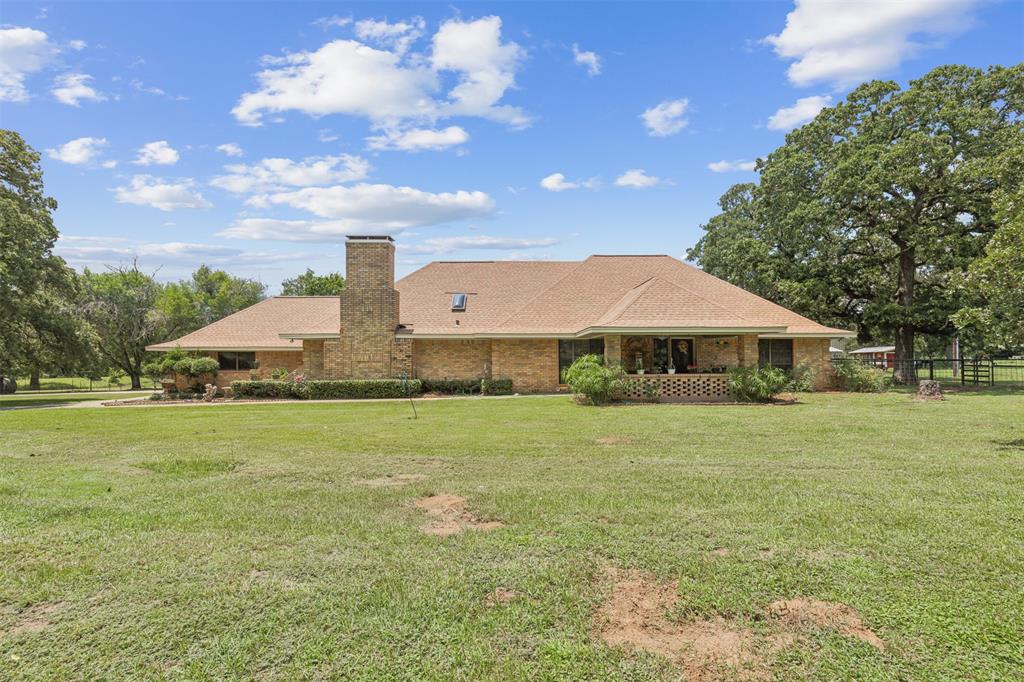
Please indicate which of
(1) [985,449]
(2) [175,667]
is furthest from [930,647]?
(1) [985,449]

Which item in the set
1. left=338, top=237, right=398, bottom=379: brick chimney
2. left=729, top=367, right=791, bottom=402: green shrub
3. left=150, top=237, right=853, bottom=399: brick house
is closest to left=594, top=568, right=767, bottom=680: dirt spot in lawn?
left=729, top=367, right=791, bottom=402: green shrub

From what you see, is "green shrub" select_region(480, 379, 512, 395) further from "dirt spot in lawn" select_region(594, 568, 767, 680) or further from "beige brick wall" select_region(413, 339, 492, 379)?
"dirt spot in lawn" select_region(594, 568, 767, 680)

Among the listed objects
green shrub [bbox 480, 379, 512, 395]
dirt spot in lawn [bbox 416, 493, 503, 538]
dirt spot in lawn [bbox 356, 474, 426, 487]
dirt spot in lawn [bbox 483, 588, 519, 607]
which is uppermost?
green shrub [bbox 480, 379, 512, 395]

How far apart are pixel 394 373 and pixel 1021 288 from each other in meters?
18.5

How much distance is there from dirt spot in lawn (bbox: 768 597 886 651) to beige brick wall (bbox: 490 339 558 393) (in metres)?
18.5

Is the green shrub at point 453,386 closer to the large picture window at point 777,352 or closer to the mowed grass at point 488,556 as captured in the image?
the large picture window at point 777,352

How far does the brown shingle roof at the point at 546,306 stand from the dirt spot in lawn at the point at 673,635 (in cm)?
1449

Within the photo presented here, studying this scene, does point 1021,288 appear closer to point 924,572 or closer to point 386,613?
point 924,572

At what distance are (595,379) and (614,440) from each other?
6556 mm

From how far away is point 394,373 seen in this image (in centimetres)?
2223

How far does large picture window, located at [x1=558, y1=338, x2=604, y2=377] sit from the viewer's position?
22.2m

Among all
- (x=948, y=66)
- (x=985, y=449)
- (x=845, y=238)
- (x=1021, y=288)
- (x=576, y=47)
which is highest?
(x=948, y=66)

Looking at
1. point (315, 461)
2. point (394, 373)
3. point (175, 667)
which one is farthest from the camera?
point (394, 373)

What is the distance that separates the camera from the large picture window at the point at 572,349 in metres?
22.2
